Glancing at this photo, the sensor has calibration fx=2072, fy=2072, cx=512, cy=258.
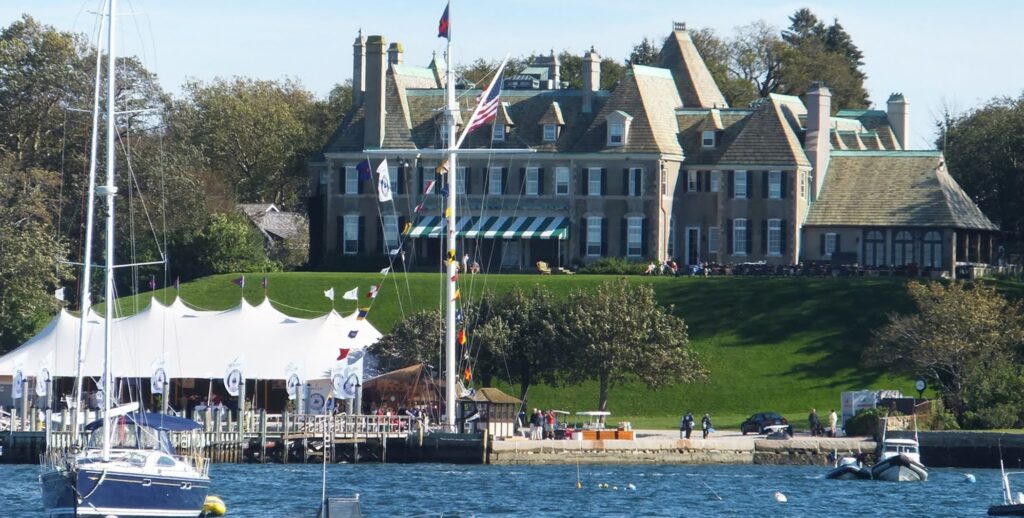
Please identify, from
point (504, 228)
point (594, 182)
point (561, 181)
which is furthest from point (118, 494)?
point (561, 181)

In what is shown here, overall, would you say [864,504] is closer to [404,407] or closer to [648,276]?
[404,407]

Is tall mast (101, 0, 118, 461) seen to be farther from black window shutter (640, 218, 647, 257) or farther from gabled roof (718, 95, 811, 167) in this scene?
gabled roof (718, 95, 811, 167)

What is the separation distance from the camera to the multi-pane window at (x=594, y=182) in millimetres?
102062

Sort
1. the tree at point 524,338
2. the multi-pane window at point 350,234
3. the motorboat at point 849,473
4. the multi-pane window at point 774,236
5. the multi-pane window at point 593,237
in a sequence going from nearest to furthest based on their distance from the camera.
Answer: the motorboat at point 849,473
the tree at point 524,338
the multi-pane window at point 774,236
the multi-pane window at point 593,237
the multi-pane window at point 350,234

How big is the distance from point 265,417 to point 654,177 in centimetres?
3661

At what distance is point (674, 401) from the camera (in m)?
82.9

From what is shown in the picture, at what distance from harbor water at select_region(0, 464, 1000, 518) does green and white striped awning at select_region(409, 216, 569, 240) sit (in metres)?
31.6

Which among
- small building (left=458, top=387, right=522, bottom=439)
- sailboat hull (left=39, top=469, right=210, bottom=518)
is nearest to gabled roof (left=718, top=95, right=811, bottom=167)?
small building (left=458, top=387, right=522, bottom=439)

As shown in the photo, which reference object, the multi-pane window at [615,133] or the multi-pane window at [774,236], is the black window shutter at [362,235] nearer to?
the multi-pane window at [615,133]

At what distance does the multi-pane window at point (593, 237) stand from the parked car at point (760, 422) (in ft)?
86.9

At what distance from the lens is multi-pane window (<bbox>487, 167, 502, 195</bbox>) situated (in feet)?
339

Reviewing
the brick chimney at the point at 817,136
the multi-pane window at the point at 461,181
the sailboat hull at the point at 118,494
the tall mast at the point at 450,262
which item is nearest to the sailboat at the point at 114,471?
the sailboat hull at the point at 118,494

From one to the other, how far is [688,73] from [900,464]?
45.1m

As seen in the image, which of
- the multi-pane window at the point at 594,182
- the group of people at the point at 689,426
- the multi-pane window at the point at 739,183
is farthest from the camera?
the multi-pane window at the point at 594,182
